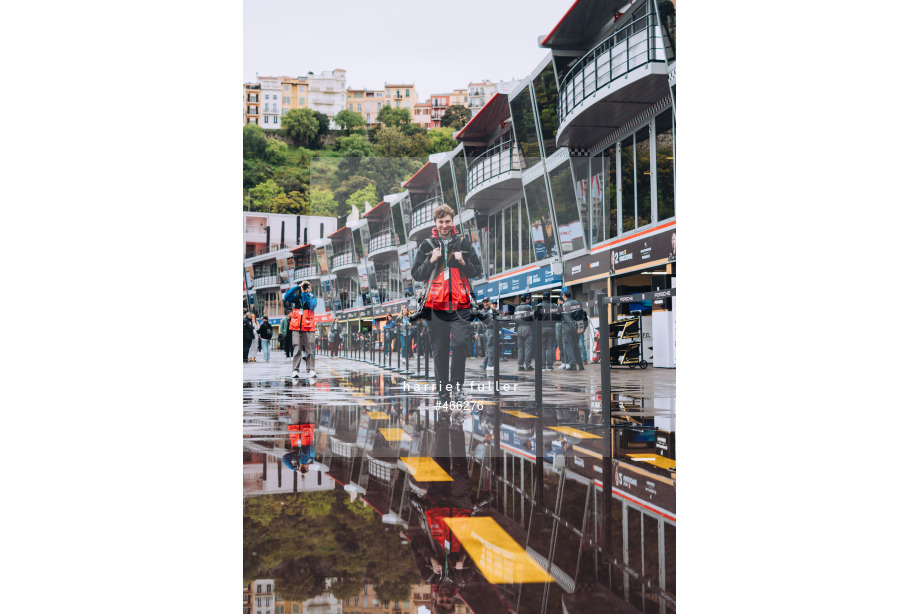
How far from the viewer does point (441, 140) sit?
4.57 metres

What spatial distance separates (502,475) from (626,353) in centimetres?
201

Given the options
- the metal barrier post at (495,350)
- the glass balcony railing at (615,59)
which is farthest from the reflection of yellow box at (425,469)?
the glass balcony railing at (615,59)

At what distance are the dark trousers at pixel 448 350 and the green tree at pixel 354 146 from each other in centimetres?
121

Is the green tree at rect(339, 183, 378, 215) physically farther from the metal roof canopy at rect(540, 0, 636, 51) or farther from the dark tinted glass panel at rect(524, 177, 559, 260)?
the metal roof canopy at rect(540, 0, 636, 51)

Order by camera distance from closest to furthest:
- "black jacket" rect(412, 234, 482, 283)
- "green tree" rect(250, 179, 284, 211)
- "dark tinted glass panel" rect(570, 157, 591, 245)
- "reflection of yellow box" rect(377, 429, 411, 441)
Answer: "reflection of yellow box" rect(377, 429, 411, 441) → "green tree" rect(250, 179, 284, 211) → "black jacket" rect(412, 234, 482, 283) → "dark tinted glass panel" rect(570, 157, 591, 245)

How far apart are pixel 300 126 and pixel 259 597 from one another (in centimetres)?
316

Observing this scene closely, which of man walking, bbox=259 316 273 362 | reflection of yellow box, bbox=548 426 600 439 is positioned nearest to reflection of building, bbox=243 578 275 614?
reflection of yellow box, bbox=548 426 600 439

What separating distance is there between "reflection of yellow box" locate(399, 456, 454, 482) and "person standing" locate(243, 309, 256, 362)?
45.4 inches

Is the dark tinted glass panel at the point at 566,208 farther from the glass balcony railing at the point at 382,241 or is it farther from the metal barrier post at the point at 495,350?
the glass balcony railing at the point at 382,241

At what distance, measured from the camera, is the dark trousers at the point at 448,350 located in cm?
479

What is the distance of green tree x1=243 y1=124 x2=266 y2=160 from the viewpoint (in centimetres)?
422

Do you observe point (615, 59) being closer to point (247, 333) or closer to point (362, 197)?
point (362, 197)

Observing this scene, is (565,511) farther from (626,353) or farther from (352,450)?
(626,353)

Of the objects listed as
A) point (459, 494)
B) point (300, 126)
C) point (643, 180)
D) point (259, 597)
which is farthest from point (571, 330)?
point (259, 597)
